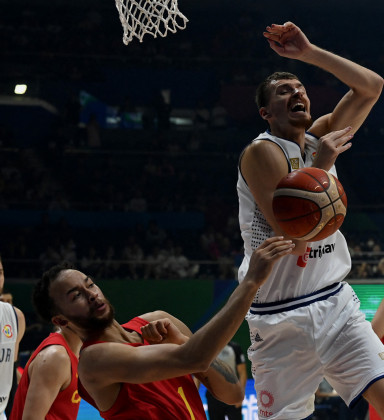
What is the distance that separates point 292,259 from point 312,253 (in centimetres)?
10

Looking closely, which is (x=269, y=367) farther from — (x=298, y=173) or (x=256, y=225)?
(x=298, y=173)

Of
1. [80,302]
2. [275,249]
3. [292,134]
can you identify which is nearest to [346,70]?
[292,134]

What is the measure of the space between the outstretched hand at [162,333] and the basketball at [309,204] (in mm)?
664

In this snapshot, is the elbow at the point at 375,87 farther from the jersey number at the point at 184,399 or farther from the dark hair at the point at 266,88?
the jersey number at the point at 184,399

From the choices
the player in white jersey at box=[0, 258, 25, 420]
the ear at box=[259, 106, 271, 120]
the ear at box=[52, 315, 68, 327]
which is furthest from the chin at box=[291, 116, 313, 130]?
the player in white jersey at box=[0, 258, 25, 420]

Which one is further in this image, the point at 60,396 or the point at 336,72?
the point at 60,396

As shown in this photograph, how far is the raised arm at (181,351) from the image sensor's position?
2.19 meters

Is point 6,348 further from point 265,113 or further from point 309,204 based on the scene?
point 309,204

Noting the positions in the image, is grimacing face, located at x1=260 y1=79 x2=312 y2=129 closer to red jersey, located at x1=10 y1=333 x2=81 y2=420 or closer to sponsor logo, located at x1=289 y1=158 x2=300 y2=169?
sponsor logo, located at x1=289 y1=158 x2=300 y2=169

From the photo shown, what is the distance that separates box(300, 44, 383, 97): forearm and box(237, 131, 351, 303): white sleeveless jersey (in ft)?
1.40

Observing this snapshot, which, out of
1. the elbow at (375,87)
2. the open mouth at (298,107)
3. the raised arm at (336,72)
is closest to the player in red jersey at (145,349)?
the open mouth at (298,107)

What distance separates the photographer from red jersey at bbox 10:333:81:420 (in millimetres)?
3447

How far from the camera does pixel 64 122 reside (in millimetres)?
15992

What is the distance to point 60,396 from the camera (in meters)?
3.53
